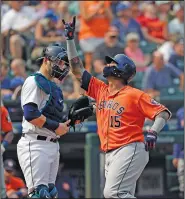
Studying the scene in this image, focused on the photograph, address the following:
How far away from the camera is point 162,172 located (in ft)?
42.0

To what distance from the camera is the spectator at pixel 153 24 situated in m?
15.2

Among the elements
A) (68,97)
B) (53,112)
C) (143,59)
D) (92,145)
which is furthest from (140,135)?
(143,59)

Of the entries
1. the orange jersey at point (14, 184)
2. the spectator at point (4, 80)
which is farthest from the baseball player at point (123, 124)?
the spectator at point (4, 80)

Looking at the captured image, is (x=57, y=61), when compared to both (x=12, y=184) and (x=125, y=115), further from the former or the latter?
(x=12, y=184)

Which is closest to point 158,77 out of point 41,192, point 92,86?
point 92,86

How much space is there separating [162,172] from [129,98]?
5.10 meters

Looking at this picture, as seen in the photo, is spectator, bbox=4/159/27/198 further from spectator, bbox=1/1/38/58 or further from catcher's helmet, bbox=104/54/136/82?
catcher's helmet, bbox=104/54/136/82

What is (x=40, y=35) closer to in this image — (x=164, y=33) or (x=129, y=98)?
(x=164, y=33)

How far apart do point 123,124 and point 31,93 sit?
88 cm

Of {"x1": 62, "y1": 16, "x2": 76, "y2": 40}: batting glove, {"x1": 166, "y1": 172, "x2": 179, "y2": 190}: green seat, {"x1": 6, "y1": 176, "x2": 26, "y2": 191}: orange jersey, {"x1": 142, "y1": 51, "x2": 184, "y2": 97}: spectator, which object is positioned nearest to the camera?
{"x1": 62, "y1": 16, "x2": 76, "y2": 40}: batting glove

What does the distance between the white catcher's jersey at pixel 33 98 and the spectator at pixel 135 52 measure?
235 inches

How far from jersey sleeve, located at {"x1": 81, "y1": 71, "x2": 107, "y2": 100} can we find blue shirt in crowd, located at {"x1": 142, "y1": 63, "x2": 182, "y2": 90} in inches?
190

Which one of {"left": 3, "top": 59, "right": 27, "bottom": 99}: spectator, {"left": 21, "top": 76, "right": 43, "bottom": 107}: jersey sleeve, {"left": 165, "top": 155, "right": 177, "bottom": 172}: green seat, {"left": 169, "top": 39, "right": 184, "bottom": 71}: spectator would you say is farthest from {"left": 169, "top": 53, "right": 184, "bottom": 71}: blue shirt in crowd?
{"left": 21, "top": 76, "right": 43, "bottom": 107}: jersey sleeve

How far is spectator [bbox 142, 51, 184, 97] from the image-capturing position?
13.1 metres
